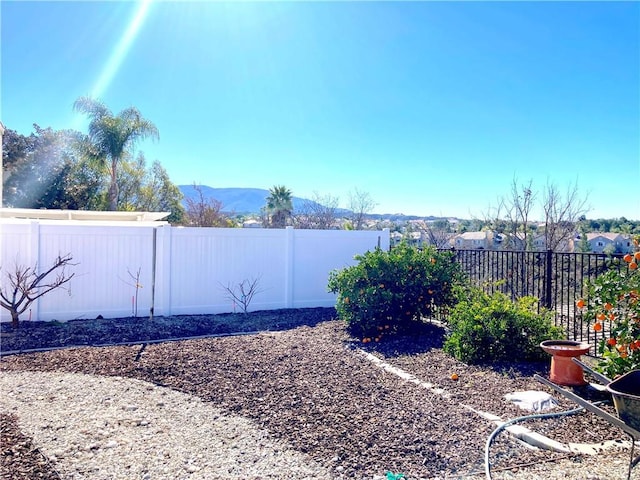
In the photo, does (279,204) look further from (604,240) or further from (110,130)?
(604,240)

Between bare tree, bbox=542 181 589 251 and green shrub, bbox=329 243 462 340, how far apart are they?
8258 millimetres

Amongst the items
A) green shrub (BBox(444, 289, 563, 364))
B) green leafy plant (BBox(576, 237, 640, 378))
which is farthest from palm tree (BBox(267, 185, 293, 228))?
green leafy plant (BBox(576, 237, 640, 378))

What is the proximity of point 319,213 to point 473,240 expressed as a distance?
30.6ft

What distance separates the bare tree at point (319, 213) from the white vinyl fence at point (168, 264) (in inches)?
551

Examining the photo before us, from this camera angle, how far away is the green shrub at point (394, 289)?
6855mm

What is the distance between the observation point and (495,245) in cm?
1614

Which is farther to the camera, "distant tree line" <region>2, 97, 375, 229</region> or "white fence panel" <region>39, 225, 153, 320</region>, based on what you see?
"distant tree line" <region>2, 97, 375, 229</region>

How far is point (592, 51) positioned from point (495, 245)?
361 inches

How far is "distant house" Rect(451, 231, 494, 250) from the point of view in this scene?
15.8 meters

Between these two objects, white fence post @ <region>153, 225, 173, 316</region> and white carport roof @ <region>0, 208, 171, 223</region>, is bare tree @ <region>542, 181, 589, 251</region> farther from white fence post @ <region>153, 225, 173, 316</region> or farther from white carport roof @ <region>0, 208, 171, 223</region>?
white carport roof @ <region>0, 208, 171, 223</region>

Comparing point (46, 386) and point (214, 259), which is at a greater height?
point (214, 259)

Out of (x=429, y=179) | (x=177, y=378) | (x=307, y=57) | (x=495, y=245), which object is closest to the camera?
(x=177, y=378)

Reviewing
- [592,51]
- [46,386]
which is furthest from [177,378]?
[592,51]

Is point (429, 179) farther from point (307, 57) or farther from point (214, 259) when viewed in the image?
point (214, 259)
